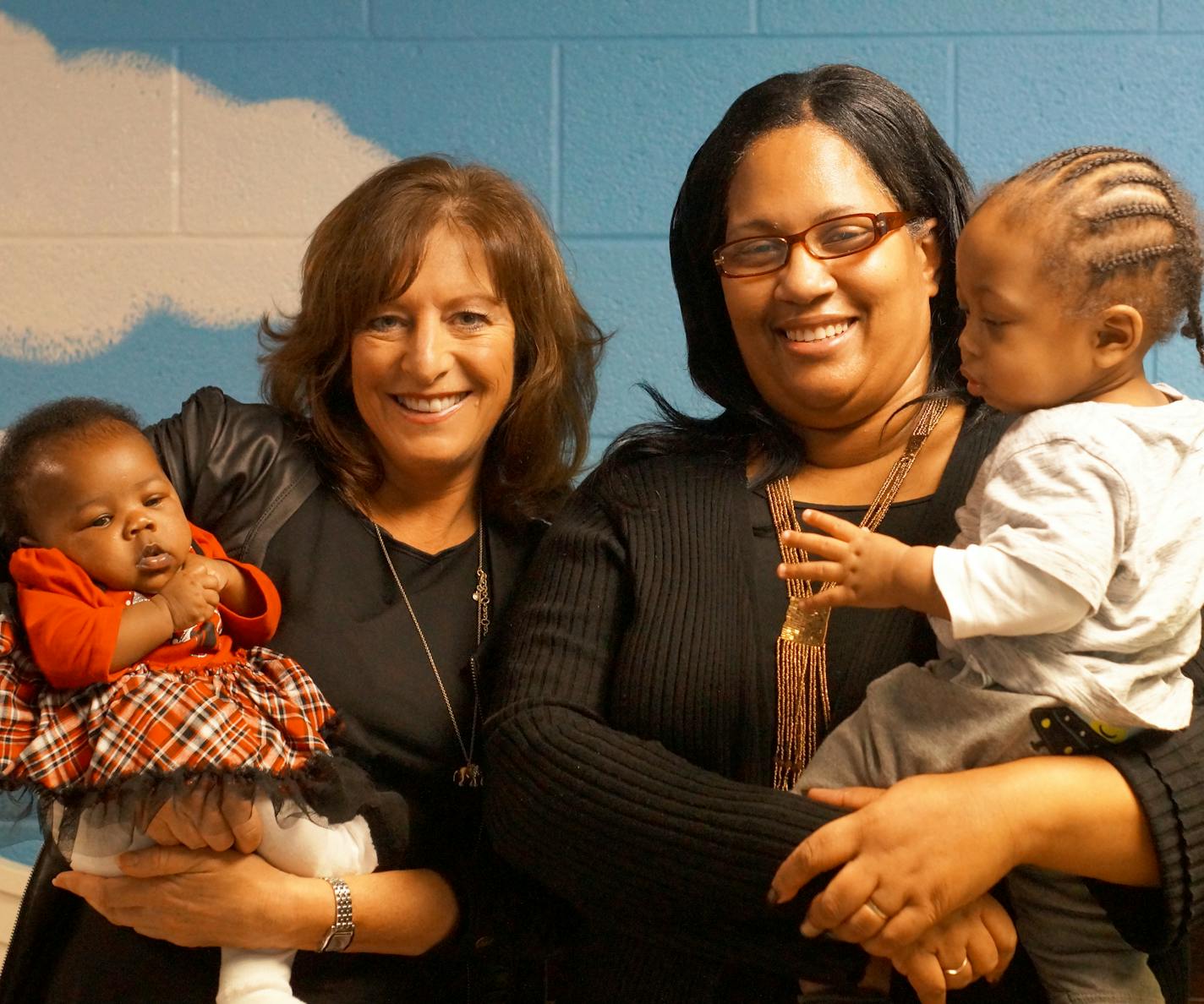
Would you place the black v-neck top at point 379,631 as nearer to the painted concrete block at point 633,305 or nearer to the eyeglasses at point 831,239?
the eyeglasses at point 831,239

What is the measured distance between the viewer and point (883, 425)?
1446 mm

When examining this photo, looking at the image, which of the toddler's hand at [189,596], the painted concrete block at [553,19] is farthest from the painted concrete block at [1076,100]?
the toddler's hand at [189,596]

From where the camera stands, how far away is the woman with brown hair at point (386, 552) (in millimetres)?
1409

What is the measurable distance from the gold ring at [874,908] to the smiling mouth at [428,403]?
0.81 m


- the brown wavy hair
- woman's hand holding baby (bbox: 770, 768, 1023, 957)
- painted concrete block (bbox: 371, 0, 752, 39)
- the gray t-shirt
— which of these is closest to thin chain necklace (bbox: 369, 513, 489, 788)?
the brown wavy hair

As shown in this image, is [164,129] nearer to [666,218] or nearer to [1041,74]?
[666,218]

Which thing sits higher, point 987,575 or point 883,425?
point 883,425

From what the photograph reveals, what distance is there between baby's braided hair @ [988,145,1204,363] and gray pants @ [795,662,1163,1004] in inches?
15.5

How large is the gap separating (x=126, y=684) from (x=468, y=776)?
44cm

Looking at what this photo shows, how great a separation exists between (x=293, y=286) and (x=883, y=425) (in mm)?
1392

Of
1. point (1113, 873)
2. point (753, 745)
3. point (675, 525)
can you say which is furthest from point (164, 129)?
point (1113, 873)

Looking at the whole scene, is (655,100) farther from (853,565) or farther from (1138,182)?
(853,565)

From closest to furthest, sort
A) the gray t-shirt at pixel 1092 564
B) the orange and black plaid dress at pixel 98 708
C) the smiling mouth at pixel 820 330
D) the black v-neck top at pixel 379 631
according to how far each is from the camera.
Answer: the gray t-shirt at pixel 1092 564
the orange and black plaid dress at pixel 98 708
the smiling mouth at pixel 820 330
the black v-neck top at pixel 379 631

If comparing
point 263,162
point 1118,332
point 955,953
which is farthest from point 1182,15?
point 955,953
